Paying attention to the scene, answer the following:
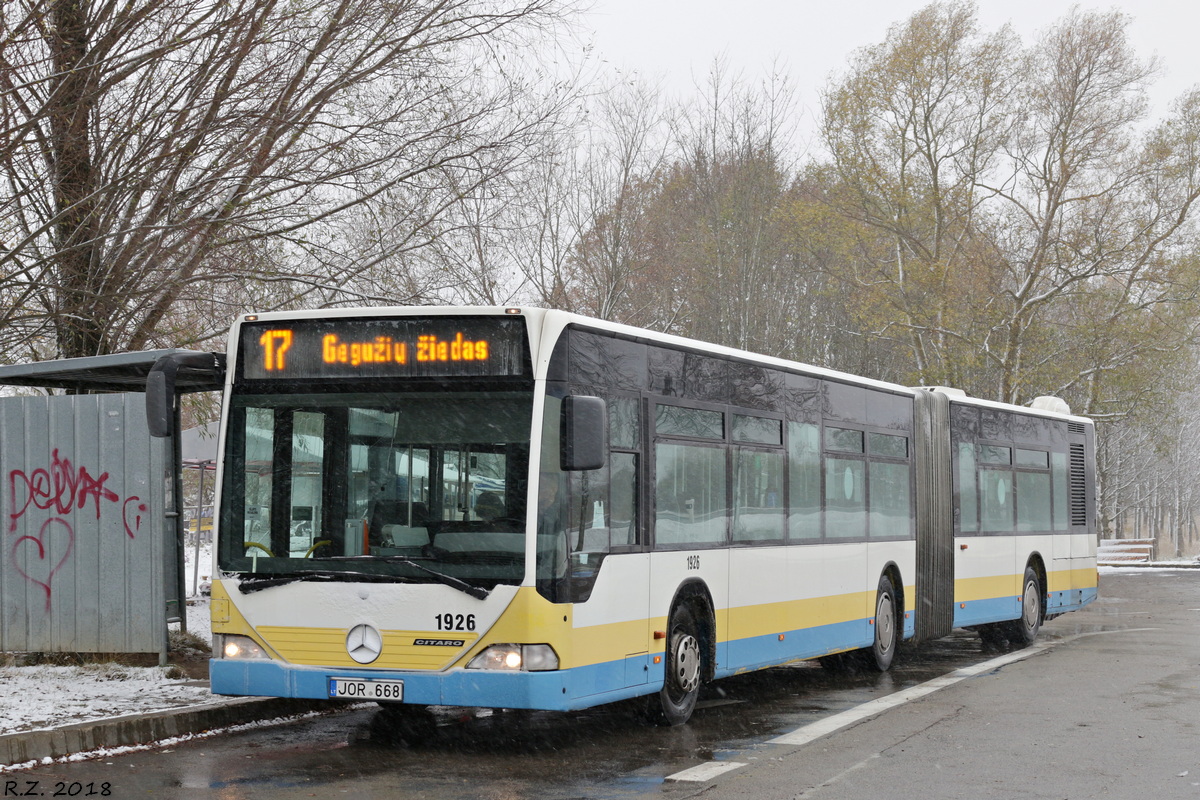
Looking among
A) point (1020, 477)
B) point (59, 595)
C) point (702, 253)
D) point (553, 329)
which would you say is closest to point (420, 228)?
point (59, 595)

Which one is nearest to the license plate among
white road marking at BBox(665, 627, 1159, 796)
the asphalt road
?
the asphalt road

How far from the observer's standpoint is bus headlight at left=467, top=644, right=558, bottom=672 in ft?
28.6

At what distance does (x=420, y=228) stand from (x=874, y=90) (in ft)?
100

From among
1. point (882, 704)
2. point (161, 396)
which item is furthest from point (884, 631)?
point (161, 396)

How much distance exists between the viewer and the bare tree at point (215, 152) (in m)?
12.2

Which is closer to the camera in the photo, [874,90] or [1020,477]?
[1020,477]

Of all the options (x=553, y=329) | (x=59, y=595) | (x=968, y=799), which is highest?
A: (x=553, y=329)

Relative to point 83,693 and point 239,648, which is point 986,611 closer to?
point 239,648

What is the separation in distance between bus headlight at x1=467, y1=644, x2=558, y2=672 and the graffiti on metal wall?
4272 mm

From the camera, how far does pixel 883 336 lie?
145ft

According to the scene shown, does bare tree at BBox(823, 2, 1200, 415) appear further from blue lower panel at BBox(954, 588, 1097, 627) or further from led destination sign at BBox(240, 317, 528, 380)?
led destination sign at BBox(240, 317, 528, 380)

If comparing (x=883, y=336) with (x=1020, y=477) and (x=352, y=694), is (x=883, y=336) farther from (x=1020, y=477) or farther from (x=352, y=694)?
(x=352, y=694)

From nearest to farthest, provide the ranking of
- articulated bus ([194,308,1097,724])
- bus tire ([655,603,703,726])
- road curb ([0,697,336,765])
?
road curb ([0,697,336,765]) < articulated bus ([194,308,1097,724]) < bus tire ([655,603,703,726])

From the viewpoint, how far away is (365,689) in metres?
8.93
